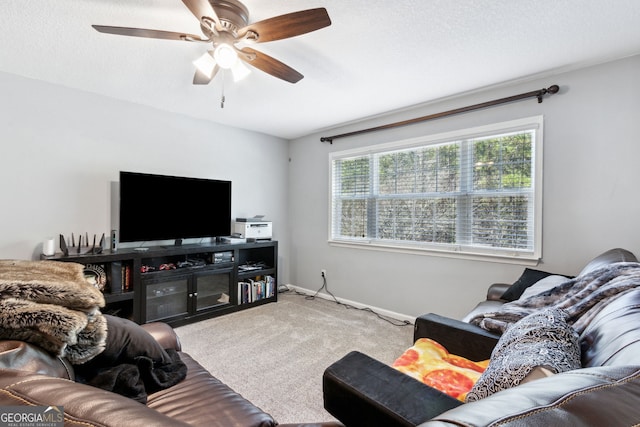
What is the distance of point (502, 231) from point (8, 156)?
453 cm

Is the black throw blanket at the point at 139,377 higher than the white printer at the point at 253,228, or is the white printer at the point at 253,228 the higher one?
the white printer at the point at 253,228

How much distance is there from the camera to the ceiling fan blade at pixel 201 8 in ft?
4.56

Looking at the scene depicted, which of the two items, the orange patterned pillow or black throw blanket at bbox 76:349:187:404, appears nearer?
black throw blanket at bbox 76:349:187:404

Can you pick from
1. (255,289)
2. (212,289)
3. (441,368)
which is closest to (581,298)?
(441,368)

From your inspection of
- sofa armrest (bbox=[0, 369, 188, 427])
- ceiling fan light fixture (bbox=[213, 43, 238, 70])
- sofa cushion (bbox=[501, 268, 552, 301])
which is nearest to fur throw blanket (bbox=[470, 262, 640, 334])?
sofa cushion (bbox=[501, 268, 552, 301])

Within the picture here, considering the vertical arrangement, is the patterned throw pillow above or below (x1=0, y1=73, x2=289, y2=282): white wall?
below

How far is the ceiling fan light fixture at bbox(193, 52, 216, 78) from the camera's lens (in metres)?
1.85

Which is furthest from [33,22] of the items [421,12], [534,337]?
[534,337]

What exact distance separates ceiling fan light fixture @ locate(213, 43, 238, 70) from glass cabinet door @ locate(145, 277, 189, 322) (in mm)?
2349

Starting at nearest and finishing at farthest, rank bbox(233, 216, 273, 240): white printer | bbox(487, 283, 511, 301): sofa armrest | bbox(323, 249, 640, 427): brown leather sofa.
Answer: bbox(323, 249, 640, 427): brown leather sofa, bbox(487, 283, 511, 301): sofa armrest, bbox(233, 216, 273, 240): white printer

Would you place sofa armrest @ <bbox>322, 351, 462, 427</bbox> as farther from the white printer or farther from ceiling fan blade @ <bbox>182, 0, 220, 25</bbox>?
the white printer

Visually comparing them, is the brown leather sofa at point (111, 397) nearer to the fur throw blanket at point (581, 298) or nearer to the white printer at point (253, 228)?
the fur throw blanket at point (581, 298)

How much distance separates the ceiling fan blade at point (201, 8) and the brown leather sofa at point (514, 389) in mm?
1782

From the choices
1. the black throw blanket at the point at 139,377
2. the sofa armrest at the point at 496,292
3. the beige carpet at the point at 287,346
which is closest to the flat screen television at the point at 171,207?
the beige carpet at the point at 287,346
